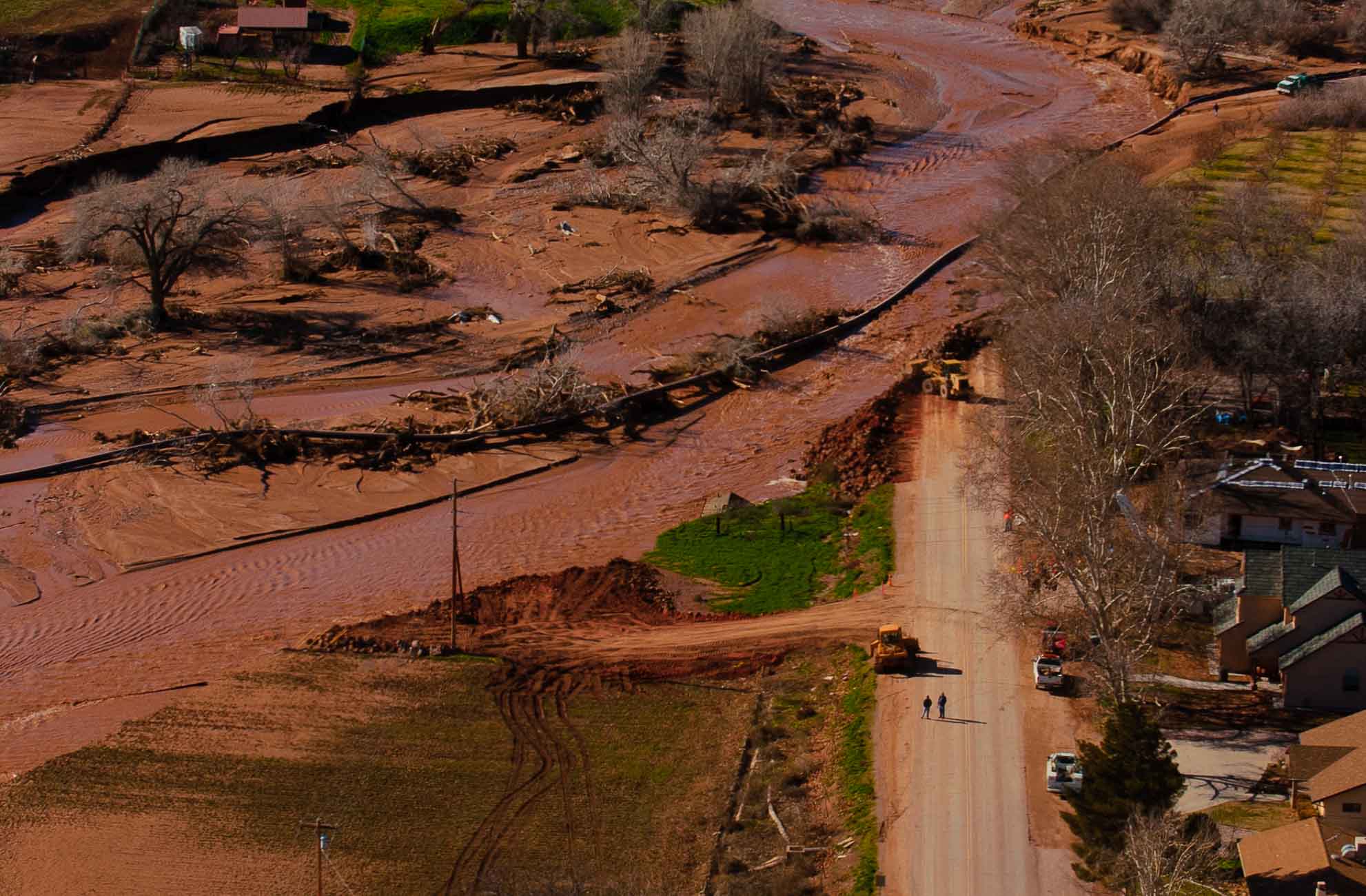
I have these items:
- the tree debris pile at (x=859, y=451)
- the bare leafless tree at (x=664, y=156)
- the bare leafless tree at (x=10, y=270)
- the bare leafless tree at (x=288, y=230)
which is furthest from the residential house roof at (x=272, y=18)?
the tree debris pile at (x=859, y=451)

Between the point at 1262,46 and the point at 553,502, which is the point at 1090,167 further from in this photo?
the point at 1262,46

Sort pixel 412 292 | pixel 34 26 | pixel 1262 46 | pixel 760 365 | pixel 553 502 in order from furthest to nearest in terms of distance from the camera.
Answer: pixel 1262 46 → pixel 34 26 → pixel 412 292 → pixel 760 365 → pixel 553 502

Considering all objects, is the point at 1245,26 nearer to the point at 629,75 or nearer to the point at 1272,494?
the point at 629,75

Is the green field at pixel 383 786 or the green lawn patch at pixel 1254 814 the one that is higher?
the green lawn patch at pixel 1254 814

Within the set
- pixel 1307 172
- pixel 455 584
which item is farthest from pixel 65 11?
pixel 1307 172

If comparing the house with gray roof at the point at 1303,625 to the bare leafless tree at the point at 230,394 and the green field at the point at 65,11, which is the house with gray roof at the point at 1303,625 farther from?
the green field at the point at 65,11

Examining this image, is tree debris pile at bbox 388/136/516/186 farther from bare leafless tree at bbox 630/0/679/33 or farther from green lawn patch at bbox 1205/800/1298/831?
green lawn patch at bbox 1205/800/1298/831

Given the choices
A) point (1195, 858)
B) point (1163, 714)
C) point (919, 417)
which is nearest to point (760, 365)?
point (919, 417)
